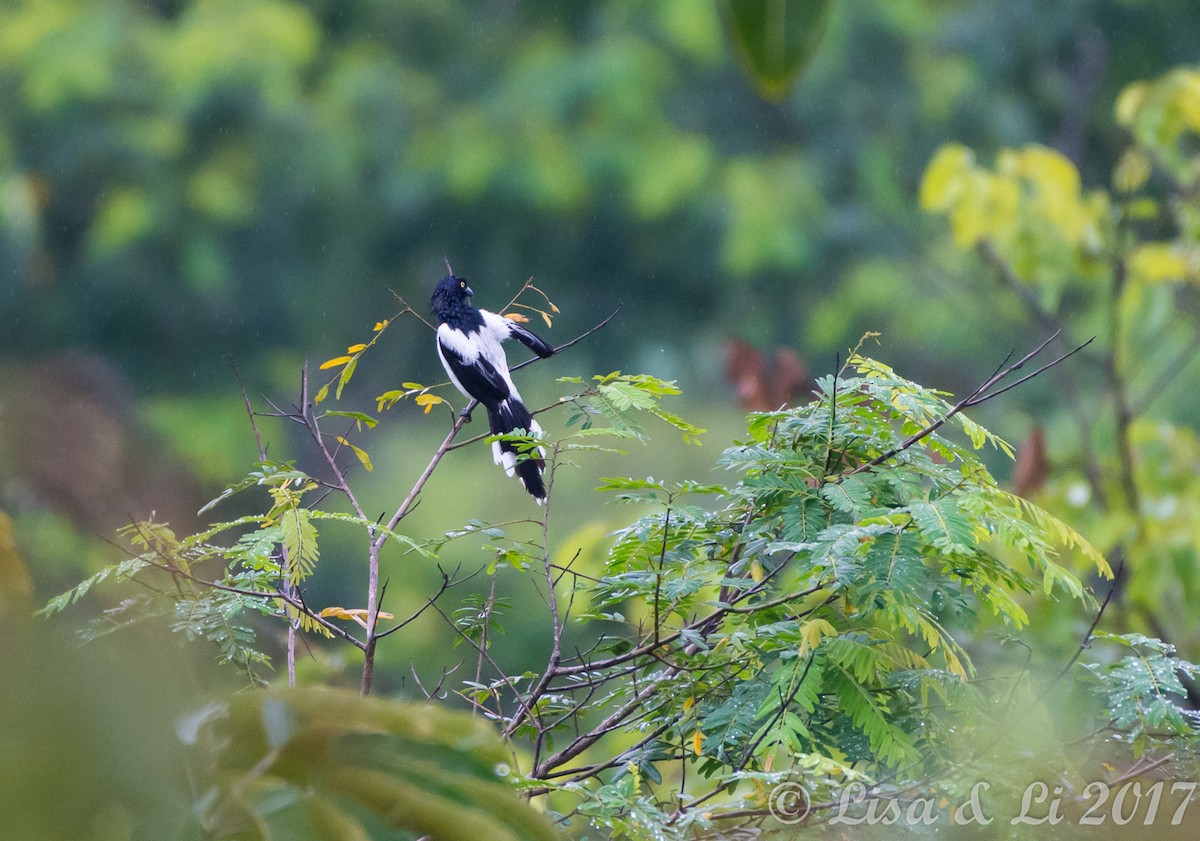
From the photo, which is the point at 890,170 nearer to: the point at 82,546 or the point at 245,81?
the point at 245,81

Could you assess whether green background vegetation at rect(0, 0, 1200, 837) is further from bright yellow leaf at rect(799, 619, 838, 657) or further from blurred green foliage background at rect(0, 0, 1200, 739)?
bright yellow leaf at rect(799, 619, 838, 657)

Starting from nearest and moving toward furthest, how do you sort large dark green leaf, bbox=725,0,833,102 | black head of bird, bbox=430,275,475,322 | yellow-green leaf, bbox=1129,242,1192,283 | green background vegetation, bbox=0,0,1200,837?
1. large dark green leaf, bbox=725,0,833,102
2. black head of bird, bbox=430,275,475,322
3. yellow-green leaf, bbox=1129,242,1192,283
4. green background vegetation, bbox=0,0,1200,837

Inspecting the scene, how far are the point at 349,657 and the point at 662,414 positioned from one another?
62 cm

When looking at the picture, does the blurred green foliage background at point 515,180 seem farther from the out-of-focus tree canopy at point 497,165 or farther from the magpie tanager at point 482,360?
the magpie tanager at point 482,360

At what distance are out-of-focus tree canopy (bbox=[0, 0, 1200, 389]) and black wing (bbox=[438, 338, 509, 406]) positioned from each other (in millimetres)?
2064

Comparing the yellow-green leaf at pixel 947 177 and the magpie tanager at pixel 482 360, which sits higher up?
the yellow-green leaf at pixel 947 177

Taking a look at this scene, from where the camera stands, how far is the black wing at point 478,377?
149cm

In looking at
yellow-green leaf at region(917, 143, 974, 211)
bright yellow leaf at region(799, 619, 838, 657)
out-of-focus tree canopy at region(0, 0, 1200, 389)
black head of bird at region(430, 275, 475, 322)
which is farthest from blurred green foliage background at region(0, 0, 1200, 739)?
bright yellow leaf at region(799, 619, 838, 657)

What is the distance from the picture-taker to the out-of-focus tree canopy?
3.68 metres

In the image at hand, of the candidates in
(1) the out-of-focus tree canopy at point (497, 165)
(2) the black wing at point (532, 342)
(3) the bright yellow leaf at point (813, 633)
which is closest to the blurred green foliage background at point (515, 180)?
(1) the out-of-focus tree canopy at point (497, 165)

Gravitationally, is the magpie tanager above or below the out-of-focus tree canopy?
above

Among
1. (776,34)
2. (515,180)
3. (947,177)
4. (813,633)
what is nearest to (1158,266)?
(947,177)

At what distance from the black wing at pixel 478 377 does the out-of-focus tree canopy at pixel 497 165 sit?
206 cm

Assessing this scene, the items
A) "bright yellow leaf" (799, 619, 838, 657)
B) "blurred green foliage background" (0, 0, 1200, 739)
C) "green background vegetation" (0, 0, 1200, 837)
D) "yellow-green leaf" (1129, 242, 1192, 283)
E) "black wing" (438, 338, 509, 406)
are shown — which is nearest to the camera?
"bright yellow leaf" (799, 619, 838, 657)
